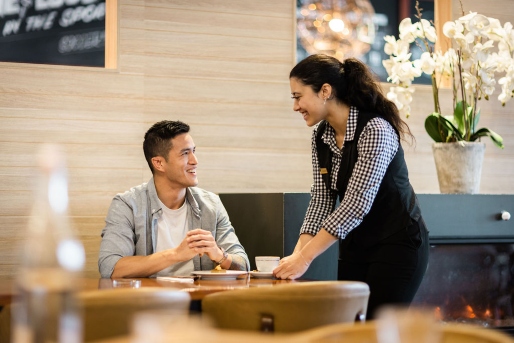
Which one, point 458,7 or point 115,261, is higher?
point 458,7

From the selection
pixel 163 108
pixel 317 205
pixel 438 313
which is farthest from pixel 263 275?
pixel 438 313

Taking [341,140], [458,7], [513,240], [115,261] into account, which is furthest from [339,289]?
[458,7]

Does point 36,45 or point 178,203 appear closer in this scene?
point 178,203

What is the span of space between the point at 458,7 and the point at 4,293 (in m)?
3.33

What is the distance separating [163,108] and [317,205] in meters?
1.29

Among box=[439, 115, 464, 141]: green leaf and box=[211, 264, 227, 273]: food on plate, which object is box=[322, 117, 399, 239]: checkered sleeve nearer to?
box=[211, 264, 227, 273]: food on plate

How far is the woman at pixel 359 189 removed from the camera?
9.18 feet

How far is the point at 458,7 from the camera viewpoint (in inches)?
184

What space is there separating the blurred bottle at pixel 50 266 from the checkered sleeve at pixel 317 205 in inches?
84.4

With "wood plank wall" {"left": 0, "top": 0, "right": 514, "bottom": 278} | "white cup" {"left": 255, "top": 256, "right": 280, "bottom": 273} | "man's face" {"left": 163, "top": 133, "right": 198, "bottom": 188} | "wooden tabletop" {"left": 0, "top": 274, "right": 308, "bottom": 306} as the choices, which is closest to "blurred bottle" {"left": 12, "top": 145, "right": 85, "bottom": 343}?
"wooden tabletop" {"left": 0, "top": 274, "right": 308, "bottom": 306}

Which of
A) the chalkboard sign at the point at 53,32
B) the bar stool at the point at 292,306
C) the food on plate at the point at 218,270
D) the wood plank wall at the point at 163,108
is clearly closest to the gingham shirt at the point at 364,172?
the food on plate at the point at 218,270

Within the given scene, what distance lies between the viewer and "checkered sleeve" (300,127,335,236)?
3.05 meters

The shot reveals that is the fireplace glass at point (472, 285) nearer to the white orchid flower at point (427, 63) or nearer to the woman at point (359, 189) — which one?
the white orchid flower at point (427, 63)

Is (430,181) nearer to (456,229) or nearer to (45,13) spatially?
(456,229)
